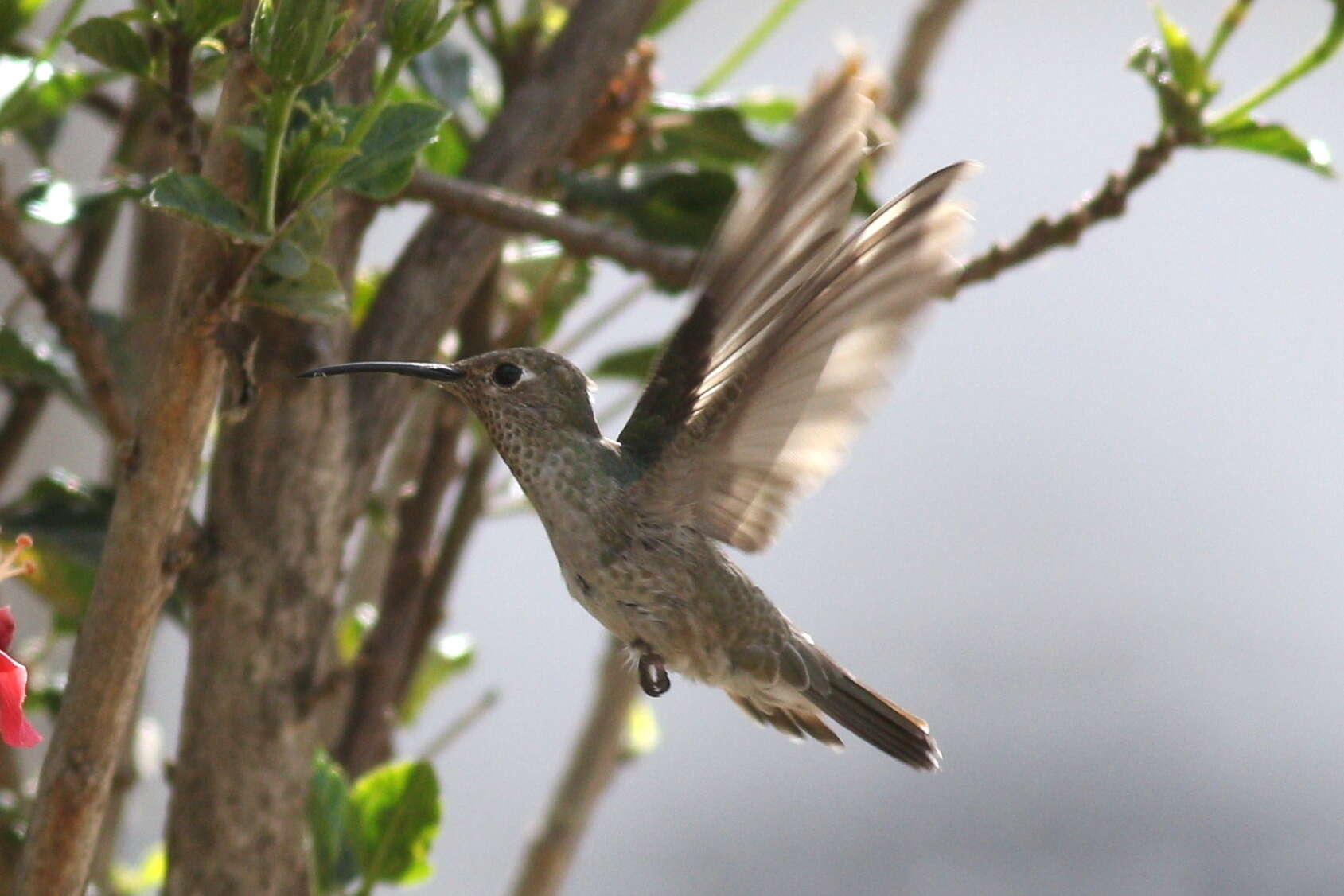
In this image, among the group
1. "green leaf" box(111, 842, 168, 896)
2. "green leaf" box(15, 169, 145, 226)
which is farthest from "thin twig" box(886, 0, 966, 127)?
"green leaf" box(111, 842, 168, 896)

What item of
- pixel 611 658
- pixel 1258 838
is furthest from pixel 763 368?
pixel 1258 838

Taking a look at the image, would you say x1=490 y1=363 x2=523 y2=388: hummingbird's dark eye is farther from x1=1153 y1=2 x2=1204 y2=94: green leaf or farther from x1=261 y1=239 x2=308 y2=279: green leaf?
x1=1153 y1=2 x2=1204 y2=94: green leaf

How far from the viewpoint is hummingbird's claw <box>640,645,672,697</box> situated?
111cm

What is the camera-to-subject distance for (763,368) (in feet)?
3.54

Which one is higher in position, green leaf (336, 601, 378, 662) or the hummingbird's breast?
green leaf (336, 601, 378, 662)

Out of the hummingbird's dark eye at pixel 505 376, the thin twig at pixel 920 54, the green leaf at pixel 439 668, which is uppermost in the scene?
the thin twig at pixel 920 54

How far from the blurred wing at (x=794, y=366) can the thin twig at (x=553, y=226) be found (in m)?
0.11

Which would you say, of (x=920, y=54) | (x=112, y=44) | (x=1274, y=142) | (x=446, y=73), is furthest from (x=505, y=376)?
(x=920, y=54)

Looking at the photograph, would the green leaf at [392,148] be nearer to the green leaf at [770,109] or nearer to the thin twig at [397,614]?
the thin twig at [397,614]

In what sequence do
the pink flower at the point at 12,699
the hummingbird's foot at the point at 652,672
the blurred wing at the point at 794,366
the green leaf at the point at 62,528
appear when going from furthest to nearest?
the green leaf at the point at 62,528, the hummingbird's foot at the point at 652,672, the blurred wing at the point at 794,366, the pink flower at the point at 12,699

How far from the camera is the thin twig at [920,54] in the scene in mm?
1938

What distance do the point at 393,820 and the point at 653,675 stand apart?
0.27 m

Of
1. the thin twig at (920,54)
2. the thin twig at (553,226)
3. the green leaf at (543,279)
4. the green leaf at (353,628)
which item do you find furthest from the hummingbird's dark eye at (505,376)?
the thin twig at (920,54)

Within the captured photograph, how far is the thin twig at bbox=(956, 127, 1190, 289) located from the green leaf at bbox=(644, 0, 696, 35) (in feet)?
1.60
